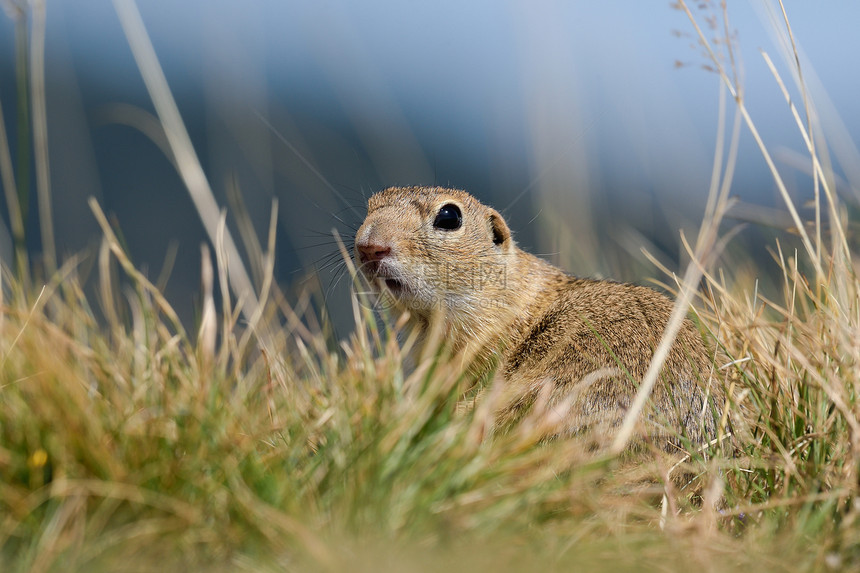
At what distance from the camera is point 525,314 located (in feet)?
13.4

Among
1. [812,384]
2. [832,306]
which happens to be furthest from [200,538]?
[832,306]

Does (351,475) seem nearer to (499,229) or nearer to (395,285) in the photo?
(395,285)

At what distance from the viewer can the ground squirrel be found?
9.67 feet

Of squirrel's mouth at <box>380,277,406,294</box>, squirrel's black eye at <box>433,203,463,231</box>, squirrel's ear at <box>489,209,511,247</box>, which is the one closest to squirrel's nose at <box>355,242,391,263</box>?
squirrel's mouth at <box>380,277,406,294</box>

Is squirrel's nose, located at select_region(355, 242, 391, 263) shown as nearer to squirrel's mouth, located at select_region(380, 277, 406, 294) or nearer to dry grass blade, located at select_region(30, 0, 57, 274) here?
squirrel's mouth, located at select_region(380, 277, 406, 294)

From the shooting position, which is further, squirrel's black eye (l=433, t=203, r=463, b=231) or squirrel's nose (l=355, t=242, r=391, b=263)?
squirrel's black eye (l=433, t=203, r=463, b=231)

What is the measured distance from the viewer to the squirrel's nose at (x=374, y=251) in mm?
3748

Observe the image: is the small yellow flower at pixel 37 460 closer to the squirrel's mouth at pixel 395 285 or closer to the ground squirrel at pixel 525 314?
the ground squirrel at pixel 525 314

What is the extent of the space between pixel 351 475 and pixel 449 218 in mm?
2311

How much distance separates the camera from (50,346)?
7.61 feet

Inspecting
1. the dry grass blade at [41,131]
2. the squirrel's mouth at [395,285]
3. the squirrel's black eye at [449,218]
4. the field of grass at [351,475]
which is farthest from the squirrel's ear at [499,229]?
the dry grass blade at [41,131]

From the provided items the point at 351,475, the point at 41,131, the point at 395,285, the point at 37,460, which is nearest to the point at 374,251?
the point at 395,285

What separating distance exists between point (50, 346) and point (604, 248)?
506 cm

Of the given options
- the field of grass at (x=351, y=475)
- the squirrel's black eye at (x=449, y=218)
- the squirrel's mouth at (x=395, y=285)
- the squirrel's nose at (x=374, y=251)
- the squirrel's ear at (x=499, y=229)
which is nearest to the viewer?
the field of grass at (x=351, y=475)
